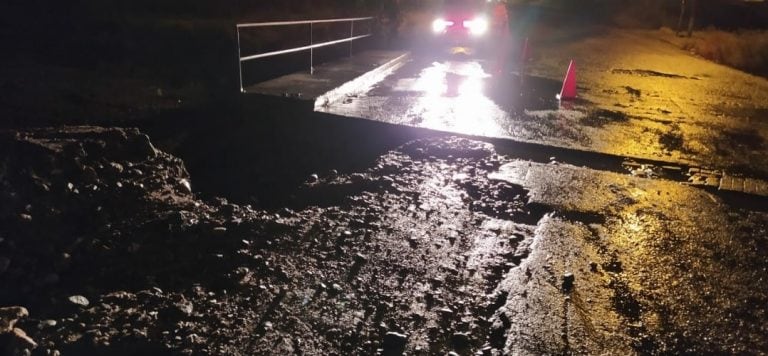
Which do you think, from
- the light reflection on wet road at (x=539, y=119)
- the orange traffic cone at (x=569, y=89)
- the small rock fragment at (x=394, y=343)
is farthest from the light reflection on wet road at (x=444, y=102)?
the small rock fragment at (x=394, y=343)

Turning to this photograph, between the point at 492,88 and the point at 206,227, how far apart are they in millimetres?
6782

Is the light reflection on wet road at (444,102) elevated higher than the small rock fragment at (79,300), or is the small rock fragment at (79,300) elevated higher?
the light reflection on wet road at (444,102)

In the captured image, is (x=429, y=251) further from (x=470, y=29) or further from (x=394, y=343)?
(x=470, y=29)

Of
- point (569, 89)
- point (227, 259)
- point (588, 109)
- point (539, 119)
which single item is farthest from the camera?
point (569, 89)

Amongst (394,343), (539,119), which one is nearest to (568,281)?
(394,343)

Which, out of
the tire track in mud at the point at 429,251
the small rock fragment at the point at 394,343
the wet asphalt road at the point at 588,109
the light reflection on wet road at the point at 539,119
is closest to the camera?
the small rock fragment at the point at 394,343

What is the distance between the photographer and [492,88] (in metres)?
9.21

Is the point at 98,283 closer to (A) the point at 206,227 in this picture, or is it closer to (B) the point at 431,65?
(A) the point at 206,227

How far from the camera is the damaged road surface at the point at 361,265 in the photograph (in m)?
2.72

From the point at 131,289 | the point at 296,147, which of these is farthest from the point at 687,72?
the point at 131,289

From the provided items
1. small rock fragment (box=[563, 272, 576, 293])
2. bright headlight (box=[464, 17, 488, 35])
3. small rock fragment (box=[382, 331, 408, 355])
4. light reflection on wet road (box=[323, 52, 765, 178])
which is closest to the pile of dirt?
small rock fragment (box=[382, 331, 408, 355])

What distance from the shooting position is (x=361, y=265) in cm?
339

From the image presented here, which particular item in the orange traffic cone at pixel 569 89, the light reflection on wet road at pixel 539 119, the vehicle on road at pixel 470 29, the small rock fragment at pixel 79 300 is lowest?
the small rock fragment at pixel 79 300

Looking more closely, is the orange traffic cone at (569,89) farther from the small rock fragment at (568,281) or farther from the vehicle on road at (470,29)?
the vehicle on road at (470,29)
